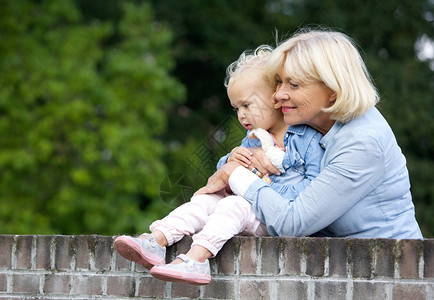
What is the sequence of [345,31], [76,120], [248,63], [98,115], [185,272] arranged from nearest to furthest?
[185,272] < [248,63] < [76,120] < [98,115] < [345,31]

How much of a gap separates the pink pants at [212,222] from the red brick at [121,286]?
25cm

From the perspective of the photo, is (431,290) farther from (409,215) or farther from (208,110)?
(208,110)

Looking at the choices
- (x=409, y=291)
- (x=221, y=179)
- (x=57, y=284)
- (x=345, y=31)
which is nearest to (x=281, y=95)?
(x=221, y=179)

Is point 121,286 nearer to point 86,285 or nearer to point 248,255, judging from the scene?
point 86,285

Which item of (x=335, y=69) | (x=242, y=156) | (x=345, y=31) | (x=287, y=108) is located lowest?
(x=242, y=156)

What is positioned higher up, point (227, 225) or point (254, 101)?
point (254, 101)

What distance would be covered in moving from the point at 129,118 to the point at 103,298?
653 centimetres

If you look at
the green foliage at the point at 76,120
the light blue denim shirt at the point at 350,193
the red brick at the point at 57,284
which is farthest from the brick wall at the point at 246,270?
the green foliage at the point at 76,120

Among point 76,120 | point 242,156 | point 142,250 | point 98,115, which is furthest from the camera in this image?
point 98,115

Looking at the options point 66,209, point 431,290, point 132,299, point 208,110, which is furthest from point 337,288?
point 208,110

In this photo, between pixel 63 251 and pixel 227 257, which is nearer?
pixel 227 257

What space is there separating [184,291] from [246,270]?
0.97ft

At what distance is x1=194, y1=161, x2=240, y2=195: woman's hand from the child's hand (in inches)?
1.6

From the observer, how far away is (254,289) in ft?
9.13
